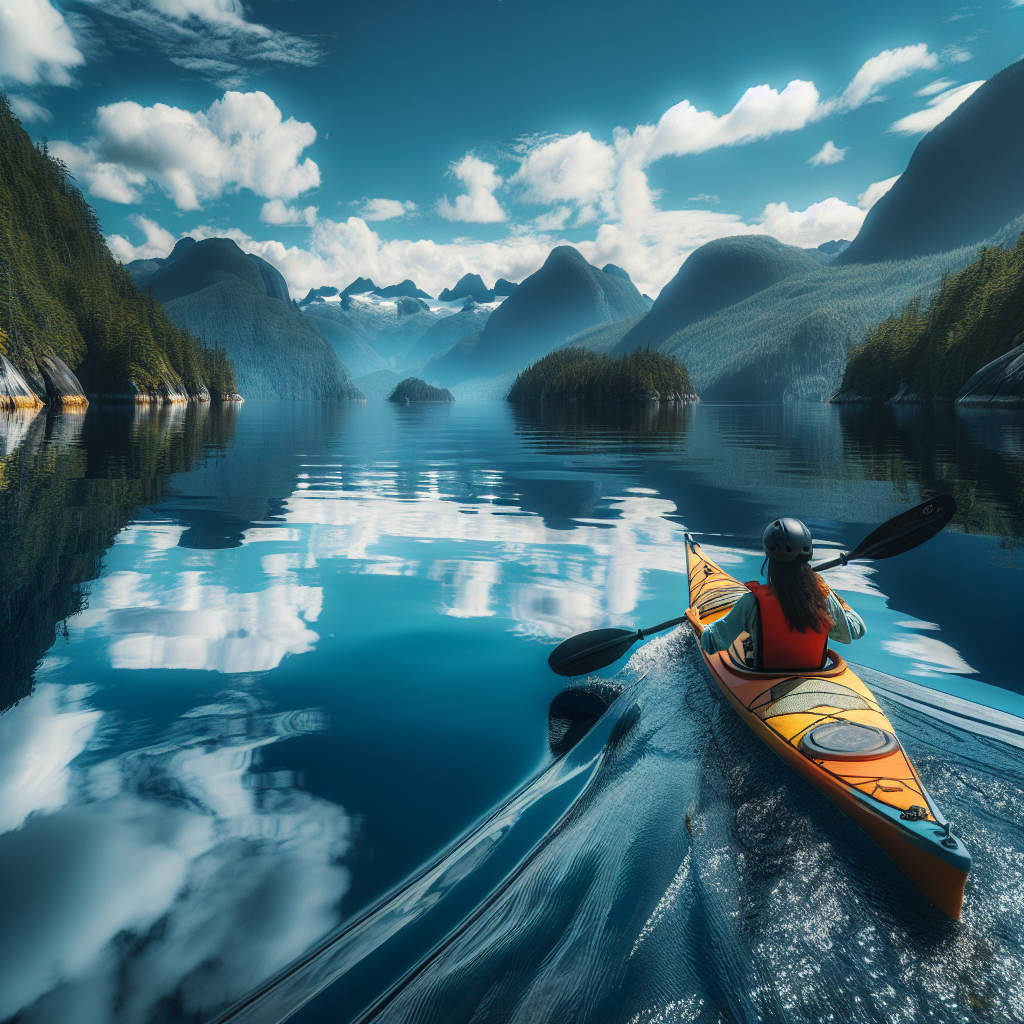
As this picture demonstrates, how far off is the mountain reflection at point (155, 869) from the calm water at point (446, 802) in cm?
2

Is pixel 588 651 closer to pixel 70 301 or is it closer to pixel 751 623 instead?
pixel 751 623

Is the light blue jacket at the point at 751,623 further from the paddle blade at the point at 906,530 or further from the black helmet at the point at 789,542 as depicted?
the paddle blade at the point at 906,530

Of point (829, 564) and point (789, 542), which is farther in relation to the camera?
point (829, 564)

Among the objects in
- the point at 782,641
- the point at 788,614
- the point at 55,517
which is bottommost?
the point at 55,517

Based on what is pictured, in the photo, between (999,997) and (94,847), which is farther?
(94,847)

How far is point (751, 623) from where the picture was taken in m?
5.45

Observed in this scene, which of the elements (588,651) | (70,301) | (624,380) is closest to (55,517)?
(588,651)

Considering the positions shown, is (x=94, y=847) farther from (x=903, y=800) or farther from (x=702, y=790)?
(x=903, y=800)

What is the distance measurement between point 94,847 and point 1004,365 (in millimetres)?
74014

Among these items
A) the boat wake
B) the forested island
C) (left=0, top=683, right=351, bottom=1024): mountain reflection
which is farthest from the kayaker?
the forested island

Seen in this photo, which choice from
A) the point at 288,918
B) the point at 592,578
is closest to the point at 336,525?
the point at 592,578

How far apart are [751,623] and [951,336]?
8911 centimetres

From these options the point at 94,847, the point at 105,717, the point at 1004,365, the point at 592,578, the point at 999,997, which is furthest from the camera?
the point at 1004,365

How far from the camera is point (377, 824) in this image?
4.33 metres
